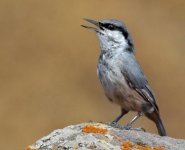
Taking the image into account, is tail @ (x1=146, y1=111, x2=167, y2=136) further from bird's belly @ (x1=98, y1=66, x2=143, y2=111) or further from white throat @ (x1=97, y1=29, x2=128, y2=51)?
white throat @ (x1=97, y1=29, x2=128, y2=51)

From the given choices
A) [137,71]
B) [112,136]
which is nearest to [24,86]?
[137,71]

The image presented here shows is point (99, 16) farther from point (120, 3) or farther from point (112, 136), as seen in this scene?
point (112, 136)

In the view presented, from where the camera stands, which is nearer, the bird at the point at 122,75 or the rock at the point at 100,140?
the rock at the point at 100,140

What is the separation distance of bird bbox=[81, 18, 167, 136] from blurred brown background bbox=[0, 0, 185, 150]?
29.4ft

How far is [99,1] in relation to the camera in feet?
102

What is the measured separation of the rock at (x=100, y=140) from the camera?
32.2ft

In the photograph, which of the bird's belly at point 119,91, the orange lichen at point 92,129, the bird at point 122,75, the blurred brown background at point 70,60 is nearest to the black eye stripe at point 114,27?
the bird at point 122,75

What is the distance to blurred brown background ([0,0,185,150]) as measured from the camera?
23.4 meters

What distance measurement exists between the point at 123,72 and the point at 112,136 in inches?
101

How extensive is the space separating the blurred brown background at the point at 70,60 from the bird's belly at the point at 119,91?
9.12m

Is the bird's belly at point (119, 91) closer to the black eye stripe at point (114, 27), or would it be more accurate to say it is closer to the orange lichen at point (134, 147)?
the black eye stripe at point (114, 27)

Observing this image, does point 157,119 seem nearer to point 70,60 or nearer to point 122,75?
point 122,75

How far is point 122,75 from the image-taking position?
12516 mm

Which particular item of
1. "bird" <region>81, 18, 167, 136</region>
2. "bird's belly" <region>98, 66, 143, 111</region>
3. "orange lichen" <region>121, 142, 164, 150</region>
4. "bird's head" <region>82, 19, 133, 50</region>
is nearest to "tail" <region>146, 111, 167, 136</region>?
"bird" <region>81, 18, 167, 136</region>
